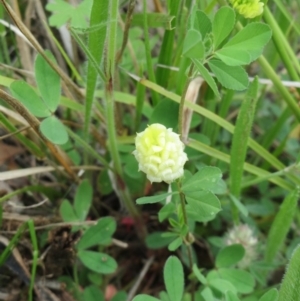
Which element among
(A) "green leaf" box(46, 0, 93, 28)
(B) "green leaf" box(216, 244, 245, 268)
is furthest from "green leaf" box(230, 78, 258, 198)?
(A) "green leaf" box(46, 0, 93, 28)

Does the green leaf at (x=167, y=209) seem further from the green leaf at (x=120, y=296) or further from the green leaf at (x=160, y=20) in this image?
the green leaf at (x=160, y=20)

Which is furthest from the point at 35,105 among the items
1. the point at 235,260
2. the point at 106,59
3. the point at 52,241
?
the point at 235,260

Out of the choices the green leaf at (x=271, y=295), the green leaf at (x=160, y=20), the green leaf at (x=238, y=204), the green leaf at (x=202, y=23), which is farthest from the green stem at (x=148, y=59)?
the green leaf at (x=271, y=295)

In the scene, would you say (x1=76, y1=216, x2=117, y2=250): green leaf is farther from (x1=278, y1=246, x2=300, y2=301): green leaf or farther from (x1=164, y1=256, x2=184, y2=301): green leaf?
(x1=278, y1=246, x2=300, y2=301): green leaf

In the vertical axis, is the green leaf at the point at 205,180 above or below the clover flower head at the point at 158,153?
below

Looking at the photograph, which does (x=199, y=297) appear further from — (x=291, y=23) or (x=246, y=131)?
(x=291, y=23)

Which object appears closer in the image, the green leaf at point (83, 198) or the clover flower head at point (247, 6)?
the clover flower head at point (247, 6)
